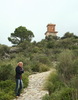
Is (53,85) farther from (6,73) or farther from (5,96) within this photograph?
(6,73)

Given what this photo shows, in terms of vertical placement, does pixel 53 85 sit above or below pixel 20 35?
below

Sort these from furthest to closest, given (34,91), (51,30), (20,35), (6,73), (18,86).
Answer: (51,30), (20,35), (6,73), (34,91), (18,86)

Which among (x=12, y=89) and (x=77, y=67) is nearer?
(x=12, y=89)

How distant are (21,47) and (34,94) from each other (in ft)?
95.7

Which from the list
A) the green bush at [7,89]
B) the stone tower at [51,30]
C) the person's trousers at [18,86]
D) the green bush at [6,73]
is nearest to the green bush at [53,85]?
the person's trousers at [18,86]

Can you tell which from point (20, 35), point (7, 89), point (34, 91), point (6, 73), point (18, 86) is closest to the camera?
point (18, 86)

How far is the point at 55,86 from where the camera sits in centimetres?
1170

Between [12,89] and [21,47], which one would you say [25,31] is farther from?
[12,89]

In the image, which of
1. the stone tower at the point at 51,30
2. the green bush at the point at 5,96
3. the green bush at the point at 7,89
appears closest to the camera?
the green bush at the point at 5,96

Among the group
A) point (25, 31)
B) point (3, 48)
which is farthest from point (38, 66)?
point (25, 31)

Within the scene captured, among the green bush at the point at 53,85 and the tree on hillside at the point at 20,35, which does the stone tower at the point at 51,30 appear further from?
the green bush at the point at 53,85

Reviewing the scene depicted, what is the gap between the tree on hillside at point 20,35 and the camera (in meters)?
52.6

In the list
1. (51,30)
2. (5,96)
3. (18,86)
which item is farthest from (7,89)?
(51,30)

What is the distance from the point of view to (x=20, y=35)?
173ft
